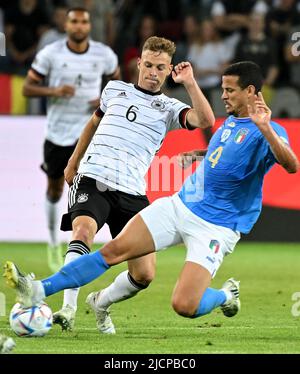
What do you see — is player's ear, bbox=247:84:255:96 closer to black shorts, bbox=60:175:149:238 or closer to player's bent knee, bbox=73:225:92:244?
black shorts, bbox=60:175:149:238

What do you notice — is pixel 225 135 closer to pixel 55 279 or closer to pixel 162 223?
pixel 162 223

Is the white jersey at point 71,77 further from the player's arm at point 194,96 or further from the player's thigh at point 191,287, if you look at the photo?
the player's thigh at point 191,287

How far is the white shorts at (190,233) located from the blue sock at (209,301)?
0.47 ft

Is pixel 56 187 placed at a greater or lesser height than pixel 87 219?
lesser

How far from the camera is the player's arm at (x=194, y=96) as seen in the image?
720cm

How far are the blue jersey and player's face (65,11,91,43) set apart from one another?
4.17 meters

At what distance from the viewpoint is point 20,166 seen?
13.4 meters

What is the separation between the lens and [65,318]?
7.45m

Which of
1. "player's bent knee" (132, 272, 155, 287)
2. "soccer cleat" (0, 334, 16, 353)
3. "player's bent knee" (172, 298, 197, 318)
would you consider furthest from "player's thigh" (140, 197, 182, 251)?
"soccer cleat" (0, 334, 16, 353)

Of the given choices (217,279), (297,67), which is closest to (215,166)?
(217,279)

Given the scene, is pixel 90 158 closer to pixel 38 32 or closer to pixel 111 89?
pixel 111 89

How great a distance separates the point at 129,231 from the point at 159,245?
0.23m

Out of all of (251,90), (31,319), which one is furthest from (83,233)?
(251,90)

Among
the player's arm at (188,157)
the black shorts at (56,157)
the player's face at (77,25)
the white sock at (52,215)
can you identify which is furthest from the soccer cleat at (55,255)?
the player's arm at (188,157)
